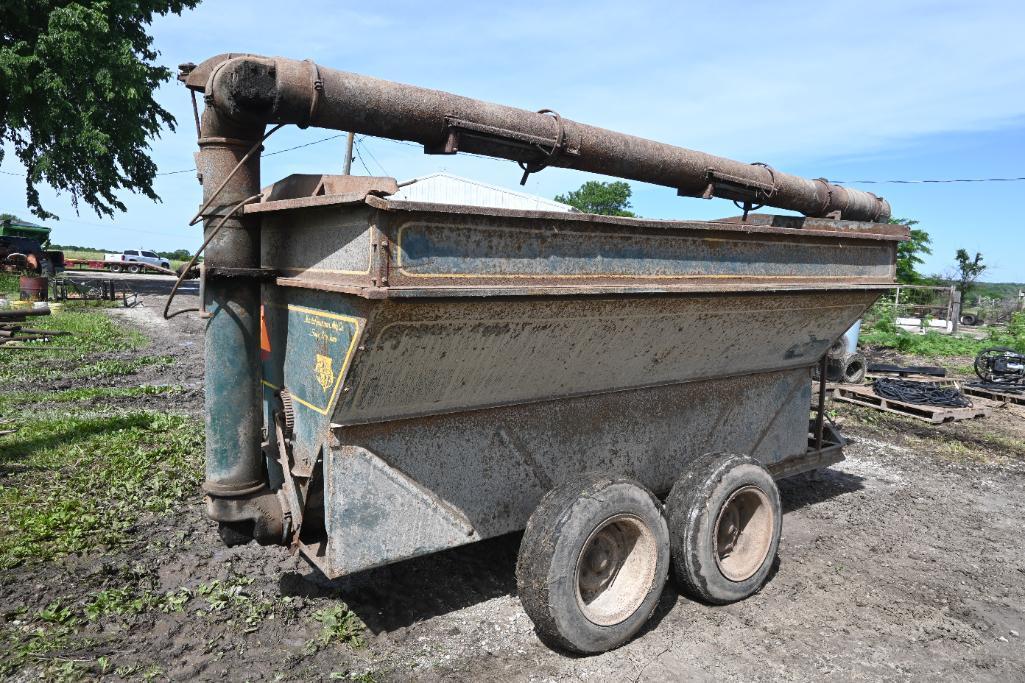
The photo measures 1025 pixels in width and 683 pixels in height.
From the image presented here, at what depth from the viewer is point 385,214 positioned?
2.81 meters

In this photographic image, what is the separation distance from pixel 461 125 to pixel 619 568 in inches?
105

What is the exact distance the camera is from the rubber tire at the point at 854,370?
37.6 feet

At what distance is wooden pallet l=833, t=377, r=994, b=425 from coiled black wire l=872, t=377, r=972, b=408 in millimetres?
119

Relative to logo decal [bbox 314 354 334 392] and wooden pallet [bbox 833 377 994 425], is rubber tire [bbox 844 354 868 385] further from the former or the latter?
logo decal [bbox 314 354 334 392]

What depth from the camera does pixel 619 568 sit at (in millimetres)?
3855

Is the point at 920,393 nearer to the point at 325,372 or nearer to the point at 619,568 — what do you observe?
the point at 619,568

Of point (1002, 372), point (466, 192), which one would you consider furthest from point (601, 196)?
point (1002, 372)

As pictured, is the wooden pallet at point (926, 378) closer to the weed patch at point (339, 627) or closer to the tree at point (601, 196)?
the weed patch at point (339, 627)

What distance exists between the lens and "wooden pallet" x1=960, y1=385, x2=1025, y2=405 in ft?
34.3

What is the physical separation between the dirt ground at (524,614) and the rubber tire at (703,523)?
14cm

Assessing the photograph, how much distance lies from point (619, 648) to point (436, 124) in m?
3.02

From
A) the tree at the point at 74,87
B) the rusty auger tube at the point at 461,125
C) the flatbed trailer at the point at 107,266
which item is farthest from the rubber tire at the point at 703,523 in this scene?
the flatbed trailer at the point at 107,266

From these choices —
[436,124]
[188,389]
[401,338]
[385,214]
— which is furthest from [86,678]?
[188,389]

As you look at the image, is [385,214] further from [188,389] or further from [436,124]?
[188,389]
